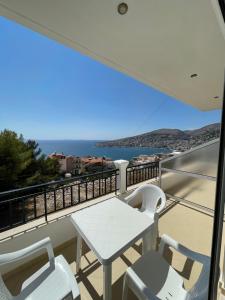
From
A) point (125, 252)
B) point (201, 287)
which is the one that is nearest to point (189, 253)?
point (201, 287)

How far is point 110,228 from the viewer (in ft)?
4.72

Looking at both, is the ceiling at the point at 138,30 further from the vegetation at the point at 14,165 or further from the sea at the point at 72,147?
the vegetation at the point at 14,165

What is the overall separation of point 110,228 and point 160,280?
532 millimetres

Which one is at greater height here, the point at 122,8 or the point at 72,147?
the point at 122,8

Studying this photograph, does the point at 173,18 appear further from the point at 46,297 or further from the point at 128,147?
A: the point at 128,147

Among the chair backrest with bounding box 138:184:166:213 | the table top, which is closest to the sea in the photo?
the chair backrest with bounding box 138:184:166:213

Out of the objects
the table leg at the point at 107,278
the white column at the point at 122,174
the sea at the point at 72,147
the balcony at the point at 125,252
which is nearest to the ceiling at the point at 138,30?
the balcony at the point at 125,252

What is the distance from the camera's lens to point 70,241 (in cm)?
221

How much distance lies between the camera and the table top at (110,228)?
1.21 metres

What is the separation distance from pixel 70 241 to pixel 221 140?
2370 millimetres

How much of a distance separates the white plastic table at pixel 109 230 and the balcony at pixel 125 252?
9.5 inches

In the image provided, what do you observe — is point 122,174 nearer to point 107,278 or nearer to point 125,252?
point 125,252

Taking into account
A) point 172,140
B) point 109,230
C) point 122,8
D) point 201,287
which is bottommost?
point 201,287

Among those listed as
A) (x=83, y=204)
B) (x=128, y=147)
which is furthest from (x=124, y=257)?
(x=128, y=147)
